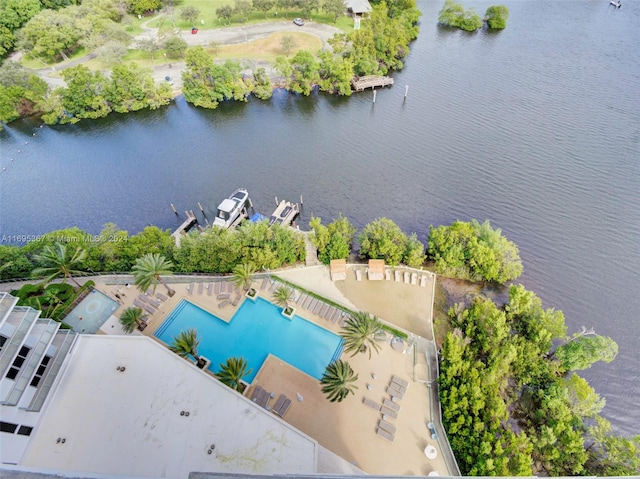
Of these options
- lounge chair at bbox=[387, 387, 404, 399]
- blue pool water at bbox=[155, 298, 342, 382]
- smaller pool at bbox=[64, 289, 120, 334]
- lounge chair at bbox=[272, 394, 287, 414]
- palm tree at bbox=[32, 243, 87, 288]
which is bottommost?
lounge chair at bbox=[387, 387, 404, 399]

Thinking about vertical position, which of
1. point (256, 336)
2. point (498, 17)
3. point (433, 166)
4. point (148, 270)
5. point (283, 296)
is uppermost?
point (498, 17)

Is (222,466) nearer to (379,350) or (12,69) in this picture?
(379,350)

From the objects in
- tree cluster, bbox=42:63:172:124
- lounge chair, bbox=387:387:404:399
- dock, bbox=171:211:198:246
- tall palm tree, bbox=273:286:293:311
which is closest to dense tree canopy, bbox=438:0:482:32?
tree cluster, bbox=42:63:172:124

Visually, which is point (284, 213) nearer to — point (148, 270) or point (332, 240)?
point (332, 240)

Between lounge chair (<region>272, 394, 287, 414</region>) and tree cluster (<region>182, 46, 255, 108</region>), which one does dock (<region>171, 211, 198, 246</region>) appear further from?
tree cluster (<region>182, 46, 255, 108</region>)

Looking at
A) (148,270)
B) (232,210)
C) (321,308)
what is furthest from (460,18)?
(148,270)

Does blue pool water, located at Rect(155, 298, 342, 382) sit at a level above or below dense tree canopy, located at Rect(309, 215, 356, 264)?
below
